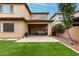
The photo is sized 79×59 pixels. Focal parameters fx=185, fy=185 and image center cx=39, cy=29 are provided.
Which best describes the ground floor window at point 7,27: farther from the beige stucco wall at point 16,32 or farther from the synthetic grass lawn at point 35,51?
the synthetic grass lawn at point 35,51

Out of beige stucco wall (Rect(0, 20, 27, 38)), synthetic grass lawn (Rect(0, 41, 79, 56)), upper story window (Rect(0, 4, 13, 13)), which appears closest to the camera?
synthetic grass lawn (Rect(0, 41, 79, 56))

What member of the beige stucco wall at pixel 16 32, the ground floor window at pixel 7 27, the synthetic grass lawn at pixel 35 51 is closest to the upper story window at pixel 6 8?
the beige stucco wall at pixel 16 32

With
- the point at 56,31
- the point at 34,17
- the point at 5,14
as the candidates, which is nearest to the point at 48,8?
the point at 34,17

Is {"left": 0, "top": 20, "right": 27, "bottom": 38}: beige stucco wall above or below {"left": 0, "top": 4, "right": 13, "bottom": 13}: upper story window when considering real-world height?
below

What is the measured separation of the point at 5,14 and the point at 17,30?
3415 mm

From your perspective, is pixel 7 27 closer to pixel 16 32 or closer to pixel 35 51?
pixel 16 32

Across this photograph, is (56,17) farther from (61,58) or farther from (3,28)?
(61,58)

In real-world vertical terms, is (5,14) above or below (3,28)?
above

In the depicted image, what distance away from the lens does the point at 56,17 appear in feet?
161

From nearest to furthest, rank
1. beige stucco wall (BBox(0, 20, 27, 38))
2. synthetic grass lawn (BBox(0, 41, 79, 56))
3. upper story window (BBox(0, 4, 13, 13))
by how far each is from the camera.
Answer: synthetic grass lawn (BBox(0, 41, 79, 56))
beige stucco wall (BBox(0, 20, 27, 38))
upper story window (BBox(0, 4, 13, 13))

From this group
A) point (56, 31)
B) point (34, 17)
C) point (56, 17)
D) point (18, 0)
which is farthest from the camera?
point (56, 17)

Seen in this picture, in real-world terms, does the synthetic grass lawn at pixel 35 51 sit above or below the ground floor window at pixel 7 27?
below

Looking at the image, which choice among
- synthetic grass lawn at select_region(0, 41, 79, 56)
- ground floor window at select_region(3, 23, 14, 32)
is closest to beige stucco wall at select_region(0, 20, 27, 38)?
ground floor window at select_region(3, 23, 14, 32)

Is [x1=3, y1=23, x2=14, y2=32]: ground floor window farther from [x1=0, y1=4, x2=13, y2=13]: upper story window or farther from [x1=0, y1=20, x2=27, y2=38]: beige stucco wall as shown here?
[x1=0, y1=4, x2=13, y2=13]: upper story window
